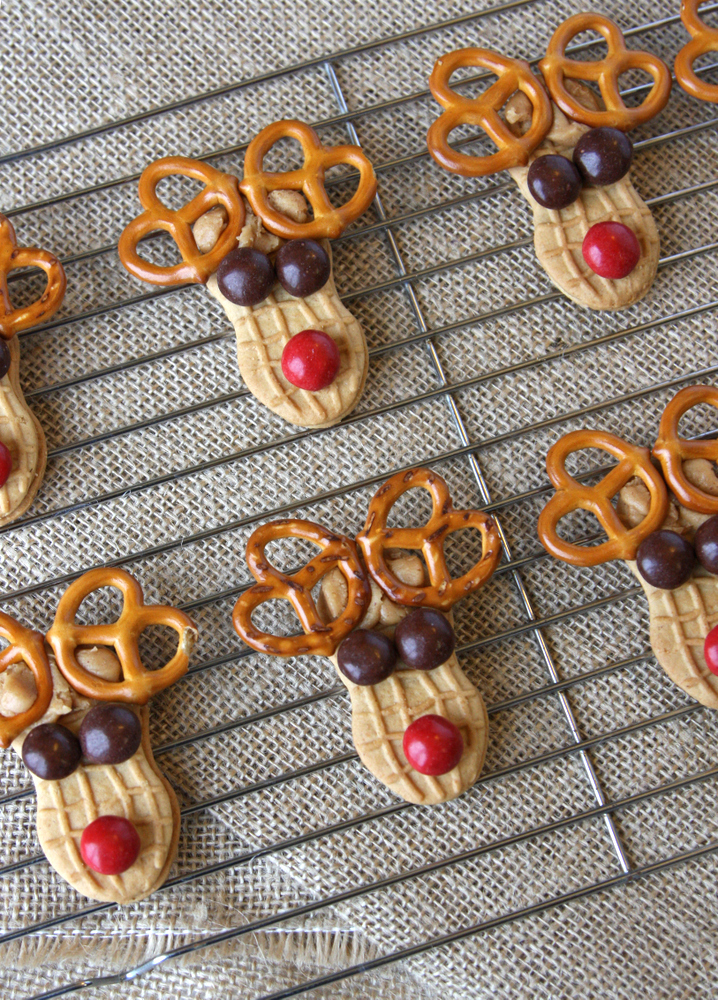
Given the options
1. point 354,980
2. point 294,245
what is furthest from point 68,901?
point 294,245

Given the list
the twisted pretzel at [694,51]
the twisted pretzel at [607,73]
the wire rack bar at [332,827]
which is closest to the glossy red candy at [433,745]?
the wire rack bar at [332,827]

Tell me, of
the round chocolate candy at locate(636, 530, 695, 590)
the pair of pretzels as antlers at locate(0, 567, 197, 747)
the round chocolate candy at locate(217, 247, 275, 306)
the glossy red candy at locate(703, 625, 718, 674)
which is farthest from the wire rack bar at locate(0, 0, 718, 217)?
the glossy red candy at locate(703, 625, 718, 674)

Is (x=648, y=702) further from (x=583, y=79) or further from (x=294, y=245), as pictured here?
(x=583, y=79)

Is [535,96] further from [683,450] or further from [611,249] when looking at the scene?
[683,450]

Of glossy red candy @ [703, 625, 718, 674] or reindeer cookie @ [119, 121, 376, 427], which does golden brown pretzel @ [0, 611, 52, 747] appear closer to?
reindeer cookie @ [119, 121, 376, 427]

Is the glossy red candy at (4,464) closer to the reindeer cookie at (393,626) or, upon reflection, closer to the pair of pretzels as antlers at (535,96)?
the reindeer cookie at (393,626)

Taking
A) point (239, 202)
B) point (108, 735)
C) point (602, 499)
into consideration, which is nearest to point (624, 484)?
point (602, 499)
